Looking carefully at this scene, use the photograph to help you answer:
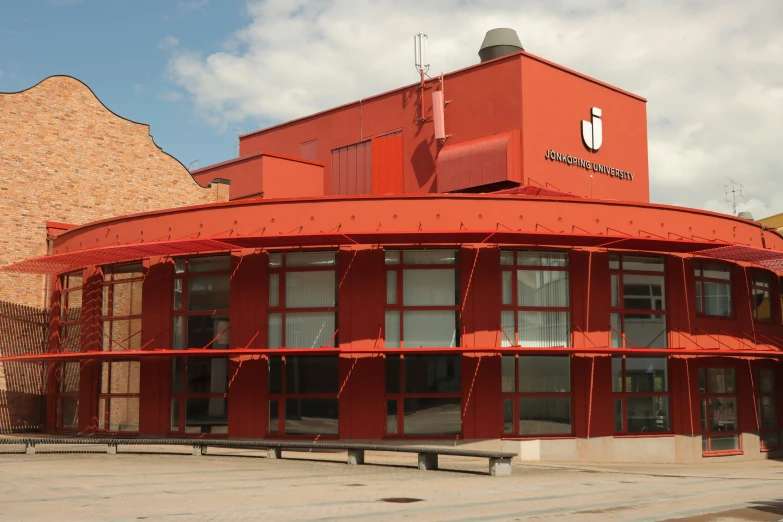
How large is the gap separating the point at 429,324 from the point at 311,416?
382 centimetres

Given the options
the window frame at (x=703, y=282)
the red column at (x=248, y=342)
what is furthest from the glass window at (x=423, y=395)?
the window frame at (x=703, y=282)

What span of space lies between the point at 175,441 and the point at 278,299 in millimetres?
4670

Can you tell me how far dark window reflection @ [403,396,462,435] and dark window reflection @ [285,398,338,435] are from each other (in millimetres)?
1873

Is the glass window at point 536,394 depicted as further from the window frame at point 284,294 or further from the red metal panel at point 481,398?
the window frame at point 284,294

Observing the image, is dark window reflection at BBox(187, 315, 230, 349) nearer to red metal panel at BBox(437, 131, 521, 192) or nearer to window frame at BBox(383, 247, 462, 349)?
window frame at BBox(383, 247, 462, 349)

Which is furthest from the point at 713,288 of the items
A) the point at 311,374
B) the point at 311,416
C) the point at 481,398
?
the point at 311,416

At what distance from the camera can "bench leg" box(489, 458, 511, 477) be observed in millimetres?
19641

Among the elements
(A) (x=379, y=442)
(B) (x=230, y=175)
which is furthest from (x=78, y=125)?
(A) (x=379, y=442)

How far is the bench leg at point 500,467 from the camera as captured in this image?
19.6m

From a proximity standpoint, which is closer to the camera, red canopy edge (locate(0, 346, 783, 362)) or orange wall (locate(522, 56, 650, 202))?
red canopy edge (locate(0, 346, 783, 362))

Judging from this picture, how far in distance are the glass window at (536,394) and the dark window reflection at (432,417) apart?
1.28 m

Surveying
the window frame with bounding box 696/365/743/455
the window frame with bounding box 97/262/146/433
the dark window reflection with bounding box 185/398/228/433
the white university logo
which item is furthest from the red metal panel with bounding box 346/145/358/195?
the window frame with bounding box 696/365/743/455

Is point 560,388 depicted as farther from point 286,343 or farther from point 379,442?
point 286,343

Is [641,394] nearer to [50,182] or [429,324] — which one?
[429,324]
